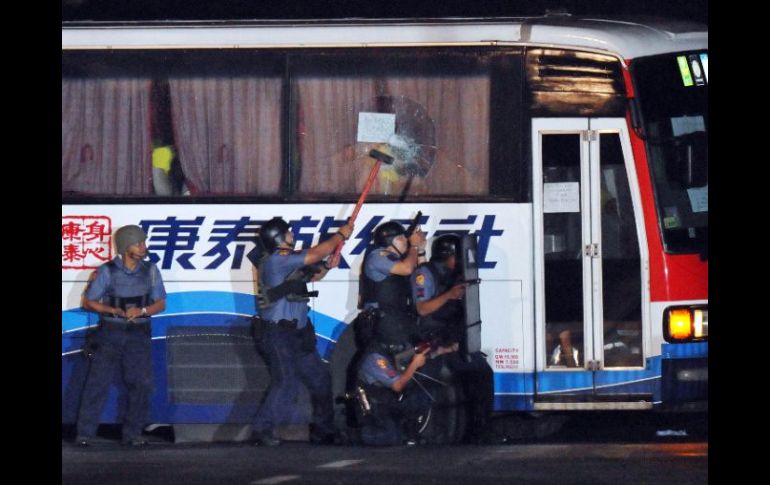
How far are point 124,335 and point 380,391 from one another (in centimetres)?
206

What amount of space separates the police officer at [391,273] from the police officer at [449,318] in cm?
15

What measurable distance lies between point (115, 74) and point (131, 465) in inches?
127

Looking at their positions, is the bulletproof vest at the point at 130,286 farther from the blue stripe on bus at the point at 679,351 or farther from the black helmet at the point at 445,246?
the blue stripe on bus at the point at 679,351

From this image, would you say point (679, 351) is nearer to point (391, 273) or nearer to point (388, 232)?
point (391, 273)

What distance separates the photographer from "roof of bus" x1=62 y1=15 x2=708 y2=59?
10930 millimetres

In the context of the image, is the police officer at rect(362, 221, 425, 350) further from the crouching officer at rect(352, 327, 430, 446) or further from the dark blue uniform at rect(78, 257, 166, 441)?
the dark blue uniform at rect(78, 257, 166, 441)

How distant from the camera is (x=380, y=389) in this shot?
10.9m

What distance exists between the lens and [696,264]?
10859 millimetres

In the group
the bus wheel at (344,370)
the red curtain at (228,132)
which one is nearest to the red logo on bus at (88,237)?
the red curtain at (228,132)

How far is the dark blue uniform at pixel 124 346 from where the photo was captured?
434 inches

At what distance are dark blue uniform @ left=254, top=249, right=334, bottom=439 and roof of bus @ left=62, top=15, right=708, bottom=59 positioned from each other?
175 centimetres

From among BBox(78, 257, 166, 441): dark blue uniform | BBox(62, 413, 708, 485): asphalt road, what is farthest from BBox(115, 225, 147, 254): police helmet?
BBox(62, 413, 708, 485): asphalt road

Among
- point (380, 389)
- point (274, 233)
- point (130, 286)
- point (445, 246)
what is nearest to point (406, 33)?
point (445, 246)
